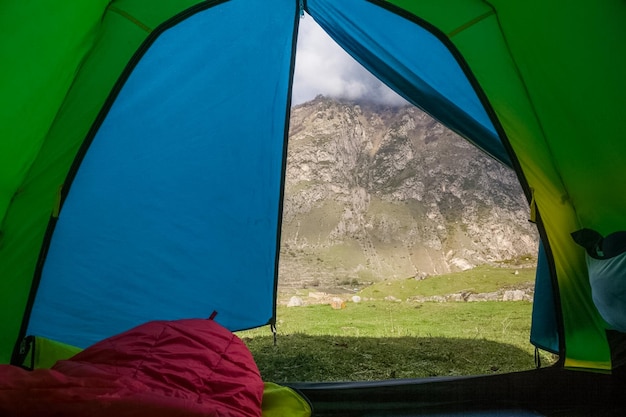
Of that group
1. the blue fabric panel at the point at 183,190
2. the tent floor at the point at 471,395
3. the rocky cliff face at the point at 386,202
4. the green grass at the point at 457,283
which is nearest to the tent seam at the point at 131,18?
the blue fabric panel at the point at 183,190

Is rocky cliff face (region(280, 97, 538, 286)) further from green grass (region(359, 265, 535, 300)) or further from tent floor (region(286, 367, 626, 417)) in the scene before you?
tent floor (region(286, 367, 626, 417))

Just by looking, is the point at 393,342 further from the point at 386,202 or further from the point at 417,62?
the point at 386,202

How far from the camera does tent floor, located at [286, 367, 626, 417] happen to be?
78.2 inches

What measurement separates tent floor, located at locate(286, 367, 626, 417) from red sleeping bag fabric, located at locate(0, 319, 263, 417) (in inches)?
23.8

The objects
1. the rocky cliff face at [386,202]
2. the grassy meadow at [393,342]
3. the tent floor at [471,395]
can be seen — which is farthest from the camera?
the rocky cliff face at [386,202]

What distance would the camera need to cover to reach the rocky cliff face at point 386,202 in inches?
580

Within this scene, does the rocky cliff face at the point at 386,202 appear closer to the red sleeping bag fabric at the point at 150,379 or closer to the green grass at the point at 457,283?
the green grass at the point at 457,283

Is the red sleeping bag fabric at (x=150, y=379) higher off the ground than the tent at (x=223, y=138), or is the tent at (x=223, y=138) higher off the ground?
the tent at (x=223, y=138)

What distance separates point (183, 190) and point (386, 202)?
25215mm

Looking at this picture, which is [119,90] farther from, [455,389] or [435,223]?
[435,223]

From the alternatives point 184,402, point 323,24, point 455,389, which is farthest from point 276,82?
point 184,402

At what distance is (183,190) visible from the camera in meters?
2.63

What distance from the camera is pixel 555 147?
2039 mm

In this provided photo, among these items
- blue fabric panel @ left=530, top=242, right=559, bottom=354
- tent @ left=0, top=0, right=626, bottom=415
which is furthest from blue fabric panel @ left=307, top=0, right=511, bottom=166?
blue fabric panel @ left=530, top=242, right=559, bottom=354
